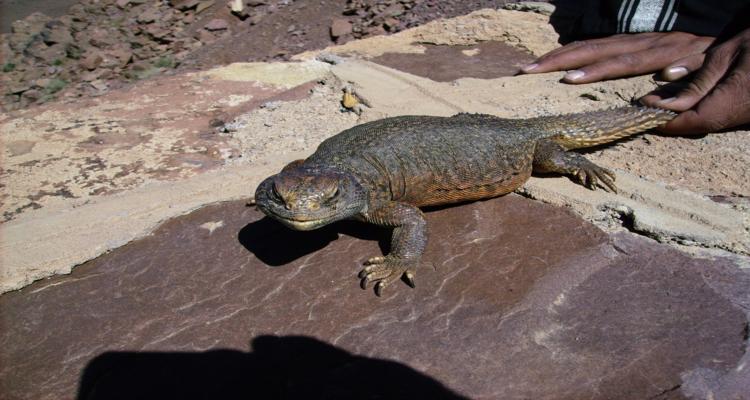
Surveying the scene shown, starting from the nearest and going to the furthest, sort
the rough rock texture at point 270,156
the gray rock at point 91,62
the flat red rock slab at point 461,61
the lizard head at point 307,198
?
the lizard head at point 307,198 < the rough rock texture at point 270,156 < the flat red rock slab at point 461,61 < the gray rock at point 91,62

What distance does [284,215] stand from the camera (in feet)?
12.9

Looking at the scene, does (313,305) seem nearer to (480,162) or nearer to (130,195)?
(480,162)

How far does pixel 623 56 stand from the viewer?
7113mm

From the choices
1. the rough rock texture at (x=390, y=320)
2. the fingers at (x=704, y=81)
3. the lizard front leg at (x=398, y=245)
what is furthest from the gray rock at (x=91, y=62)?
the fingers at (x=704, y=81)

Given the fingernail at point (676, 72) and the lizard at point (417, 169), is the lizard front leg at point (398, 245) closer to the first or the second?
the lizard at point (417, 169)

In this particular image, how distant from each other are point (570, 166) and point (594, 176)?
0.80 feet

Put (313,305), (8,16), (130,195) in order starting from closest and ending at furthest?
(313,305)
(130,195)
(8,16)

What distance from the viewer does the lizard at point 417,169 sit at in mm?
4023

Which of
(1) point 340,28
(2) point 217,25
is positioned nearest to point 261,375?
(1) point 340,28

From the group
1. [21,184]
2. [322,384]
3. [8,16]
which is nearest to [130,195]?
[21,184]

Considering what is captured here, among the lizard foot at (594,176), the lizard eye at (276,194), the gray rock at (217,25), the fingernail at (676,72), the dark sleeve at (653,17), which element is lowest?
the gray rock at (217,25)

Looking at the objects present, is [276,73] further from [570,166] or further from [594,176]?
[594,176]

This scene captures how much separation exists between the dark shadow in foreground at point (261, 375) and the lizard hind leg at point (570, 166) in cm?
285

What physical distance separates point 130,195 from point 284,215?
2.35m
